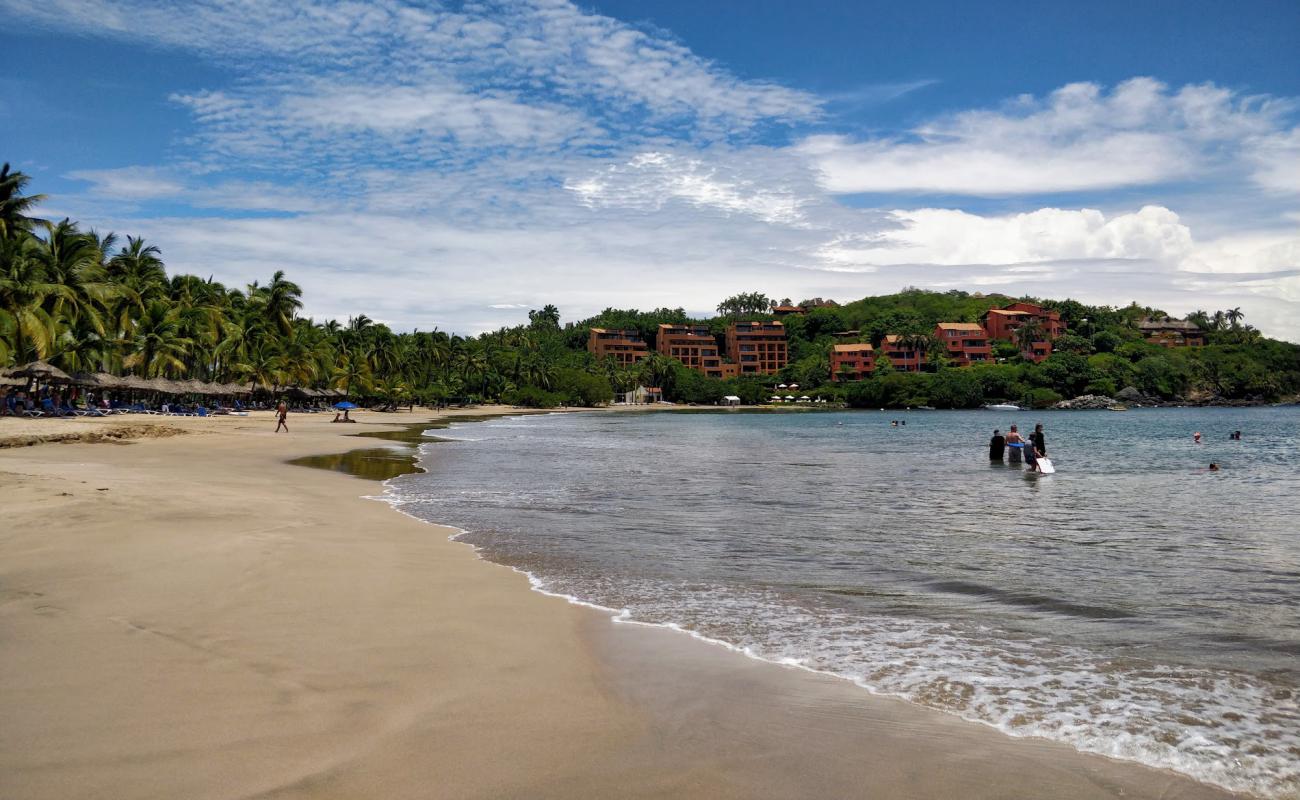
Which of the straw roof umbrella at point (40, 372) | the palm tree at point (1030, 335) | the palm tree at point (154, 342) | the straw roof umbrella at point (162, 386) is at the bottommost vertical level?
the straw roof umbrella at point (162, 386)

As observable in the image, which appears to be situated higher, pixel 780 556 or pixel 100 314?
pixel 100 314

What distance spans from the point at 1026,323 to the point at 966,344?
1167 cm

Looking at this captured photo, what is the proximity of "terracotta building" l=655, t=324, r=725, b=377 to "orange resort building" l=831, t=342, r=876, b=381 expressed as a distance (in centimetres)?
2657

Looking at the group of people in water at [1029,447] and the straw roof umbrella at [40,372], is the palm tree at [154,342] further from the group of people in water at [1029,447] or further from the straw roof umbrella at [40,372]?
the group of people in water at [1029,447]

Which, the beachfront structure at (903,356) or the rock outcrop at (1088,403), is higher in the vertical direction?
the beachfront structure at (903,356)

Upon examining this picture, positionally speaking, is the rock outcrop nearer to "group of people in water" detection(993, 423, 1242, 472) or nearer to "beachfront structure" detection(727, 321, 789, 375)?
"beachfront structure" detection(727, 321, 789, 375)

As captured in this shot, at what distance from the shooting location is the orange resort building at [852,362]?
15575 cm

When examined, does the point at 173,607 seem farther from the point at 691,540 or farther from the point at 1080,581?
the point at 1080,581

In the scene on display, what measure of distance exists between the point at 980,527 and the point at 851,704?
10.1 meters

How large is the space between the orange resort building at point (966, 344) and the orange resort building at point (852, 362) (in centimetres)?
1505

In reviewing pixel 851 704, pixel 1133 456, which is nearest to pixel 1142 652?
pixel 851 704

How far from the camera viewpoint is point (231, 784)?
12.2 feet

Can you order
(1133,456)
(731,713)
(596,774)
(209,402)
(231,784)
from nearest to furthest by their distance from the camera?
(231,784)
(596,774)
(731,713)
(1133,456)
(209,402)

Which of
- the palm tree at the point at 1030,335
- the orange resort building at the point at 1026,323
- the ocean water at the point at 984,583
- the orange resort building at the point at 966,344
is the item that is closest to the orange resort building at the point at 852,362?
the orange resort building at the point at 966,344
